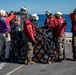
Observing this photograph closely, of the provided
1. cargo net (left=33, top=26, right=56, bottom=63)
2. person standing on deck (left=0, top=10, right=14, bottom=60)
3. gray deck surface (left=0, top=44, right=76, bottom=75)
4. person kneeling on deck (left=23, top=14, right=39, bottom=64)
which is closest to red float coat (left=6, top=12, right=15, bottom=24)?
person standing on deck (left=0, top=10, right=14, bottom=60)

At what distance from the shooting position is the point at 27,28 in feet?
38.0

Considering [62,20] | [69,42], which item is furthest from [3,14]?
[69,42]

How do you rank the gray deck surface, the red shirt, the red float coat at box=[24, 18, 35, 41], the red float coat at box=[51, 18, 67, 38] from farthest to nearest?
the red shirt < the red float coat at box=[51, 18, 67, 38] < the red float coat at box=[24, 18, 35, 41] < the gray deck surface

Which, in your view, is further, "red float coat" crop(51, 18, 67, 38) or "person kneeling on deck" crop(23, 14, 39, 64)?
"red float coat" crop(51, 18, 67, 38)

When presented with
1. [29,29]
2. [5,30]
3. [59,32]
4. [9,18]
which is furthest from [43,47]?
[9,18]

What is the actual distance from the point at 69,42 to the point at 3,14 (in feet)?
19.5

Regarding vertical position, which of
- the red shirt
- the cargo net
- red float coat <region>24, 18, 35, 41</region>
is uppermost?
the red shirt

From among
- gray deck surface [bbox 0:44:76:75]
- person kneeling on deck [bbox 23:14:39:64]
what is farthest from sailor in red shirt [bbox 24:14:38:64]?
gray deck surface [bbox 0:44:76:75]

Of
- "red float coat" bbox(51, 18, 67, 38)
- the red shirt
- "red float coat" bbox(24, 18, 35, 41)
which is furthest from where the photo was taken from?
the red shirt

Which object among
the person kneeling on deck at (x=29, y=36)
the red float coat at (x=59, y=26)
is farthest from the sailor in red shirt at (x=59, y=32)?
the person kneeling on deck at (x=29, y=36)

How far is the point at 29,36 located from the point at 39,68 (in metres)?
1.23

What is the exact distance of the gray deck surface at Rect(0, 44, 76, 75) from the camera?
34.6 feet

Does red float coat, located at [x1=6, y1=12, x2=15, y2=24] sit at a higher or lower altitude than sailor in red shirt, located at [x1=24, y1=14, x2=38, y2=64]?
higher

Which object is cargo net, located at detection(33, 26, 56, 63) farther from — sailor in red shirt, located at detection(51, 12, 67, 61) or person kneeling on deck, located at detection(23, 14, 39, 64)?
person kneeling on deck, located at detection(23, 14, 39, 64)
